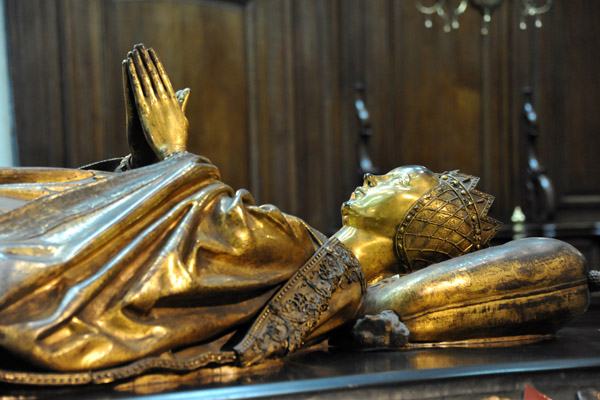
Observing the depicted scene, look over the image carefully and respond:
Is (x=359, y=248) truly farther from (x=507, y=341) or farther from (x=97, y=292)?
(x=97, y=292)

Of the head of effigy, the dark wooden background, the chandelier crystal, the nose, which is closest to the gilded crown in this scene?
the head of effigy

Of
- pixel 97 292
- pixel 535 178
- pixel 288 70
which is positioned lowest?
pixel 535 178

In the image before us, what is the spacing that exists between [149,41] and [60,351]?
116 inches

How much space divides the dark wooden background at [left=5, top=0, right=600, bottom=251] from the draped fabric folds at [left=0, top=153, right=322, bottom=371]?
7.59 ft

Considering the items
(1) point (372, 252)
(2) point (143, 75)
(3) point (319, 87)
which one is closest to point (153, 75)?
(2) point (143, 75)

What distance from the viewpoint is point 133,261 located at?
4.25ft

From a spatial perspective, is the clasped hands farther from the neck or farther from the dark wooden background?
the dark wooden background

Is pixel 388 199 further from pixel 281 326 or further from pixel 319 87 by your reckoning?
pixel 319 87

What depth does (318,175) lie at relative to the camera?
4242 mm

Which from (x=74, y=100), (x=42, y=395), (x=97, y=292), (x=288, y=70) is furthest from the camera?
(x=288, y=70)

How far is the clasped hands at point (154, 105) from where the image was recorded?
162cm

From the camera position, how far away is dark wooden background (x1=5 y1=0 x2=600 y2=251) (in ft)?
12.1

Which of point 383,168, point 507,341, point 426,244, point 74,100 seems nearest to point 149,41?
point 74,100

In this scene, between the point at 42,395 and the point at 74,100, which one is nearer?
the point at 42,395
